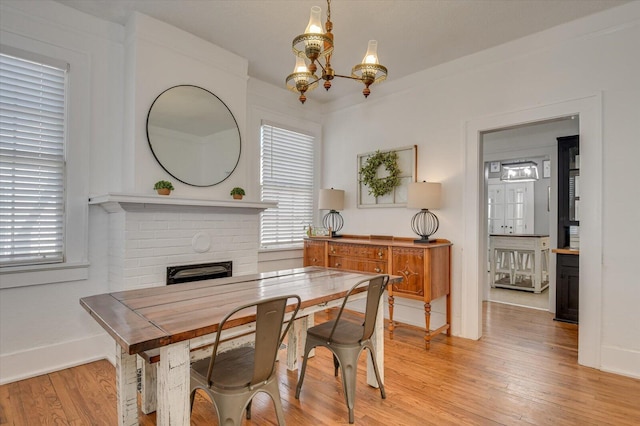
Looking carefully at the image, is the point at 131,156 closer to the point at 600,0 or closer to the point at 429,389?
the point at 429,389

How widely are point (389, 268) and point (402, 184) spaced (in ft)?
3.71

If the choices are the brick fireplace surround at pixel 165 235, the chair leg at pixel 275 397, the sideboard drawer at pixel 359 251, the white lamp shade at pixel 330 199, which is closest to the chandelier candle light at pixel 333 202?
the white lamp shade at pixel 330 199

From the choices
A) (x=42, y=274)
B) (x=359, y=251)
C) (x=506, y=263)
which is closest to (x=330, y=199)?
(x=359, y=251)

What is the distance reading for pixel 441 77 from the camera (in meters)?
3.83

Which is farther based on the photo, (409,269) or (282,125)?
(282,125)

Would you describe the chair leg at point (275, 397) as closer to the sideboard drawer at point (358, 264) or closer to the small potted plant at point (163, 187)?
the small potted plant at point (163, 187)

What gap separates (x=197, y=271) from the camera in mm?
3254

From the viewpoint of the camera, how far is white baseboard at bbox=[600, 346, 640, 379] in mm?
2664

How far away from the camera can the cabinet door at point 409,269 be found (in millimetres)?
3373

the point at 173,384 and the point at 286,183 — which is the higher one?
the point at 286,183

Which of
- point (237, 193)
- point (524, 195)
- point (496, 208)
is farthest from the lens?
point (496, 208)

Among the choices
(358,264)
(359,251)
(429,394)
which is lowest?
(429,394)

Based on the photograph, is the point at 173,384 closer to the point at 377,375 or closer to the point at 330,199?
the point at 377,375

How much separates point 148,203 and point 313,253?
2.16 meters
